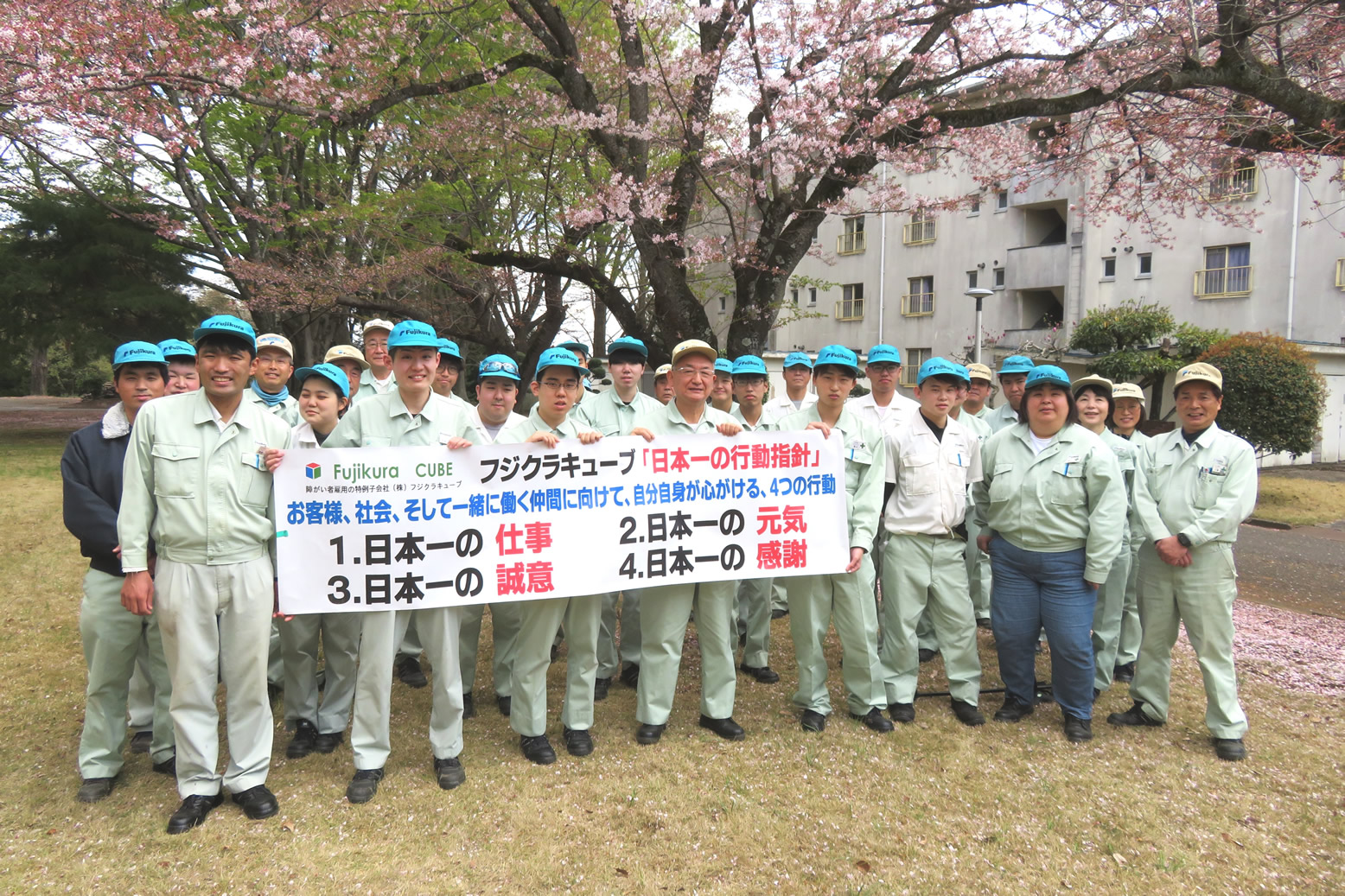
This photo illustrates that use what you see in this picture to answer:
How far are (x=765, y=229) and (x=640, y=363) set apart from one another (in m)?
4.31

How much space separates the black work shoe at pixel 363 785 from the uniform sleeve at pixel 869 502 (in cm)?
282

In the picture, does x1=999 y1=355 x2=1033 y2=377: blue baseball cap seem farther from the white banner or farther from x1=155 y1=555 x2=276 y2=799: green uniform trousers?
x1=155 y1=555 x2=276 y2=799: green uniform trousers

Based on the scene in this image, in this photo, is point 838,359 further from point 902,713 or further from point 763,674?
point 763,674

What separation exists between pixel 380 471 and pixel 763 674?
9.91 ft

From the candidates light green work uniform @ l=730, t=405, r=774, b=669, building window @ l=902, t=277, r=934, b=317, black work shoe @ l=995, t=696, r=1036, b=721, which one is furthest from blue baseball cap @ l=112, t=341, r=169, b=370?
building window @ l=902, t=277, r=934, b=317

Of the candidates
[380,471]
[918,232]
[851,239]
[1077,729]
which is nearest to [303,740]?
[380,471]

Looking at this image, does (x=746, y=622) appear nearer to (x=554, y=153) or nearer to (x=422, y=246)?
(x=554, y=153)

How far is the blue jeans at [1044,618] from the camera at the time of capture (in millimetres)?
4363

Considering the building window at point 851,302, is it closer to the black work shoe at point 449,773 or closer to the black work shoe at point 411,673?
the black work shoe at point 411,673

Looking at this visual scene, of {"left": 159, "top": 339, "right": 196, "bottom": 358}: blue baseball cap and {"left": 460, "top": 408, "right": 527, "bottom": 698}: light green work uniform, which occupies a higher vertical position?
{"left": 159, "top": 339, "right": 196, "bottom": 358}: blue baseball cap

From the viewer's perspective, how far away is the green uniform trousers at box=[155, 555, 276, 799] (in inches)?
134

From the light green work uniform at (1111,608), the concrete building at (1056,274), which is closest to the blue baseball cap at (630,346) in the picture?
the light green work uniform at (1111,608)

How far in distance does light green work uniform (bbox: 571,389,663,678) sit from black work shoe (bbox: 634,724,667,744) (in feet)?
2.94

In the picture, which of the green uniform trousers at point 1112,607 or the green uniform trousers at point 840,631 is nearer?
the green uniform trousers at point 840,631
